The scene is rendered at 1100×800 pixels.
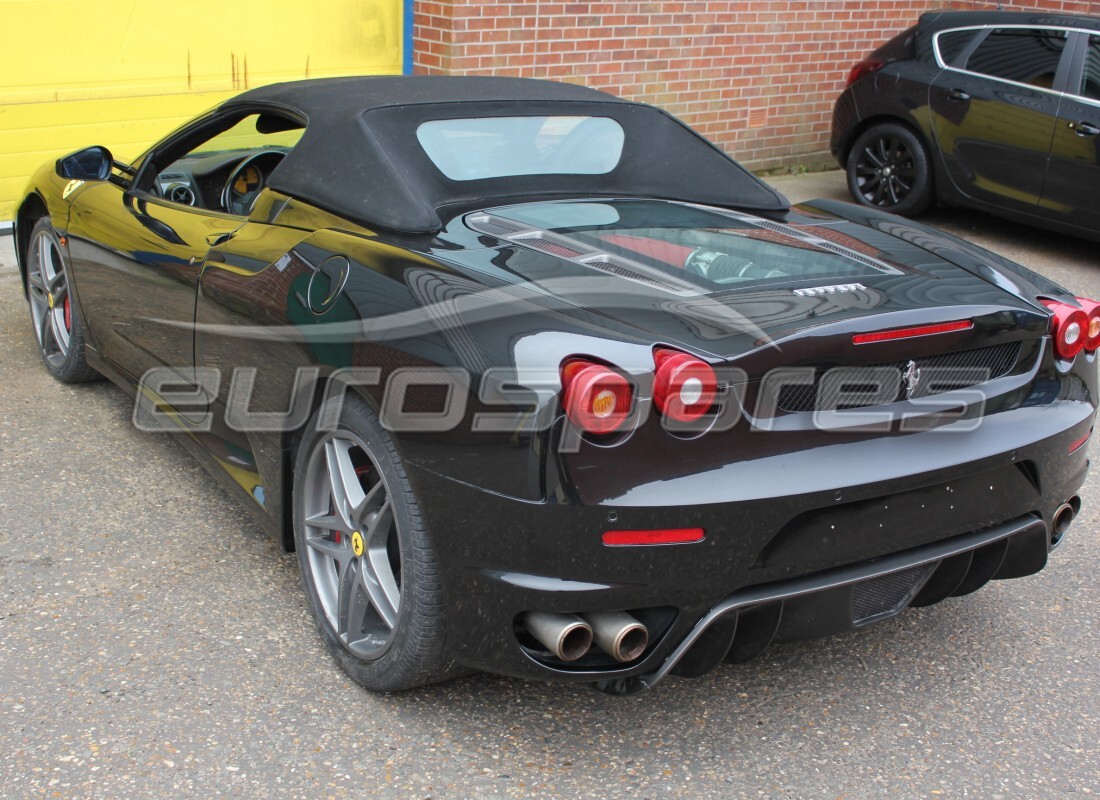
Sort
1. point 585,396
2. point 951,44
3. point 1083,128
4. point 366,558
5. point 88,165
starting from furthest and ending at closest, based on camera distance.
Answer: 1. point 951,44
2. point 1083,128
3. point 88,165
4. point 366,558
5. point 585,396

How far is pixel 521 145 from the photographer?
12.5 feet

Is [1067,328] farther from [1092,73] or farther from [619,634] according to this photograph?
[1092,73]

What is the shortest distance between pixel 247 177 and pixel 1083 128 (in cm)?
585

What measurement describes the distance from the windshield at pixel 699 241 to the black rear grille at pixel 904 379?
1.00ft

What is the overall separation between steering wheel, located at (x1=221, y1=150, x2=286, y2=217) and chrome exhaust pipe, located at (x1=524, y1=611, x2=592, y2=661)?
2.27 m

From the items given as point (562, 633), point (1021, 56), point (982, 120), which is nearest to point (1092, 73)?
point (1021, 56)

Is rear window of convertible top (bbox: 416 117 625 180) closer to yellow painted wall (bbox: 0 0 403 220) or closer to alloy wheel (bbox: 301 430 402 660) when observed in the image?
alloy wheel (bbox: 301 430 402 660)

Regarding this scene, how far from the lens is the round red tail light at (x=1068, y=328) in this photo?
3.11 m

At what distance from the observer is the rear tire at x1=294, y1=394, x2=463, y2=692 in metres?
2.75

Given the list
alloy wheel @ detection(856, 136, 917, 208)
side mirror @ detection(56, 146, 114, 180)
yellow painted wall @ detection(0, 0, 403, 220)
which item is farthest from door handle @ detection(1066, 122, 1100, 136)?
→ side mirror @ detection(56, 146, 114, 180)

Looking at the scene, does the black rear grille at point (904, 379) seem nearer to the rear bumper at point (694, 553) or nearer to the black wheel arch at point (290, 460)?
the rear bumper at point (694, 553)

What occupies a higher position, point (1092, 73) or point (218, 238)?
point (1092, 73)

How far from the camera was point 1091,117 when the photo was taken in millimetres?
7922

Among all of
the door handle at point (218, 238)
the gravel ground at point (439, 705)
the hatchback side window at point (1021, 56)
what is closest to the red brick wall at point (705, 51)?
the hatchback side window at point (1021, 56)
